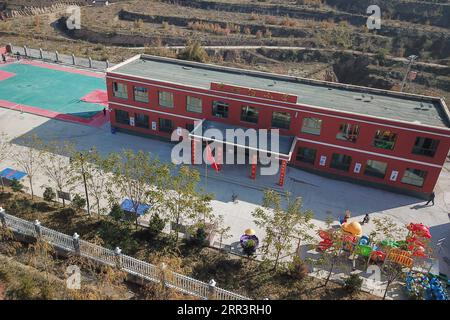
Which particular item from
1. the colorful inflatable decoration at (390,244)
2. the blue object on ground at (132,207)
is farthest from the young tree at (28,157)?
the colorful inflatable decoration at (390,244)

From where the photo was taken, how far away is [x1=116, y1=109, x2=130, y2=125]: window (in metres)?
36.0

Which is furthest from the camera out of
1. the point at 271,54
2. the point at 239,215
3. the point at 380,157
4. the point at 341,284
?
the point at 271,54

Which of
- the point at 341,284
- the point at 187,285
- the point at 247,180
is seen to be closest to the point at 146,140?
the point at 247,180

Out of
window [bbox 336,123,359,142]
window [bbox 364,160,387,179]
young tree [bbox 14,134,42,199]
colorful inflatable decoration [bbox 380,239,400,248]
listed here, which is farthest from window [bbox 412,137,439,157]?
young tree [bbox 14,134,42,199]

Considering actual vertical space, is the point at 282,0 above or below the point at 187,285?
above

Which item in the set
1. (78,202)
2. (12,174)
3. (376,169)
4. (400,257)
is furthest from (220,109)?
(400,257)

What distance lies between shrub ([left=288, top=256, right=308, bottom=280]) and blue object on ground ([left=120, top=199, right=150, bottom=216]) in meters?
9.82

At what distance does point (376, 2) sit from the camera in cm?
8294

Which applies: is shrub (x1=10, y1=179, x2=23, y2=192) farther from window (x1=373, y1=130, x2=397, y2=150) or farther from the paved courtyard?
window (x1=373, y1=130, x2=397, y2=150)

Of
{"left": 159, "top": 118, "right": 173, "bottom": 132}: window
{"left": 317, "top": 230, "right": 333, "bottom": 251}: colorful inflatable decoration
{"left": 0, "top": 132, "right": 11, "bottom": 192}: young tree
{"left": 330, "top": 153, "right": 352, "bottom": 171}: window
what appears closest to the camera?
{"left": 317, "top": 230, "right": 333, "bottom": 251}: colorful inflatable decoration

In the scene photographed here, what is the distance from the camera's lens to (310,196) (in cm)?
2934

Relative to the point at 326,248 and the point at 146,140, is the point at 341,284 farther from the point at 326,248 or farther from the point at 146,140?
the point at 146,140

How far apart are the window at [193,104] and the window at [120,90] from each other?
621 centimetres
